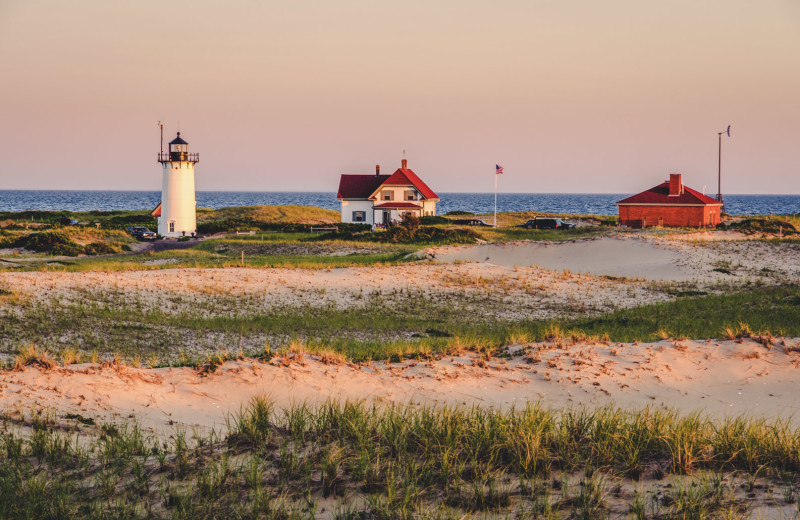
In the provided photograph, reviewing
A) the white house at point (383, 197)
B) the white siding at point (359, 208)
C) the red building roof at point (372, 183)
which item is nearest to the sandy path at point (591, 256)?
the white house at point (383, 197)

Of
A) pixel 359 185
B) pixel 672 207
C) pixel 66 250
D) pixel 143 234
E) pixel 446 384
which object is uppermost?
pixel 359 185

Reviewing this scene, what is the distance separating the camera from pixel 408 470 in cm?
743

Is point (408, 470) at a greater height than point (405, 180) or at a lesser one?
lesser

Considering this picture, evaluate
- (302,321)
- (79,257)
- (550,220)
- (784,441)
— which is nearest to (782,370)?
(784,441)

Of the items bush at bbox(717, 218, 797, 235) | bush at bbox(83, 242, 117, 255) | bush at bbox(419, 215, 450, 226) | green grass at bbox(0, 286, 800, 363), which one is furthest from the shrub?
bush at bbox(717, 218, 797, 235)

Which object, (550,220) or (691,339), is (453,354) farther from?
(550,220)

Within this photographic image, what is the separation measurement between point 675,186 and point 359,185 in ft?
106

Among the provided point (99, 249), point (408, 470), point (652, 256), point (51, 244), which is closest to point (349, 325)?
point (408, 470)

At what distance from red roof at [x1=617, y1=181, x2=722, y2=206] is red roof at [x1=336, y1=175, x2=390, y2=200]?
1037 inches

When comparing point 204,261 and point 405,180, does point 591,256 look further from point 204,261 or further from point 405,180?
point 405,180

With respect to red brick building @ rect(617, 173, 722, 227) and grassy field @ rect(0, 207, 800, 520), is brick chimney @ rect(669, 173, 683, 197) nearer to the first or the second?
red brick building @ rect(617, 173, 722, 227)

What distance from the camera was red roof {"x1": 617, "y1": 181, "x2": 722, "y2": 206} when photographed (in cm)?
6259

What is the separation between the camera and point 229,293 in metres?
26.1

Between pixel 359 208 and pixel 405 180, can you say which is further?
pixel 359 208
